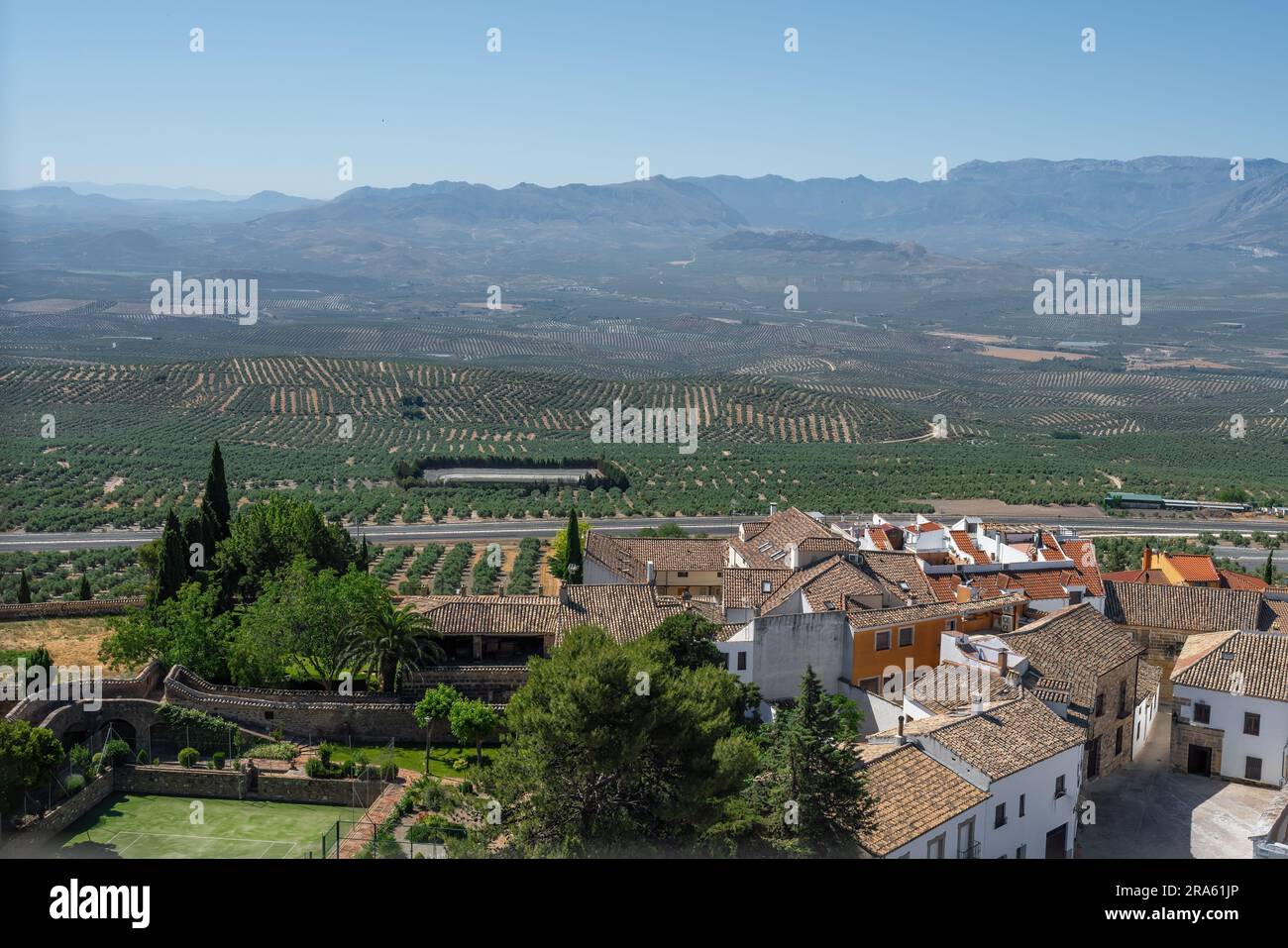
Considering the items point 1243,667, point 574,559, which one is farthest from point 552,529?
point 1243,667

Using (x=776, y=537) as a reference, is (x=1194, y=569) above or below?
below

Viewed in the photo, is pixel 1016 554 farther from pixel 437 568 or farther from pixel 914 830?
pixel 437 568

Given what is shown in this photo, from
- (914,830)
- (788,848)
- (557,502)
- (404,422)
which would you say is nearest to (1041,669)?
(914,830)

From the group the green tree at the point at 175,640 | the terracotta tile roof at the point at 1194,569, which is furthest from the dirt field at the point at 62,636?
the terracotta tile roof at the point at 1194,569

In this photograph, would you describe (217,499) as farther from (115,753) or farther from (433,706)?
(433,706)

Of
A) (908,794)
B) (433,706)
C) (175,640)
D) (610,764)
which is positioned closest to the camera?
(610,764)

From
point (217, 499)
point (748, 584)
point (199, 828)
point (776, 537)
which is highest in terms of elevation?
point (217, 499)
